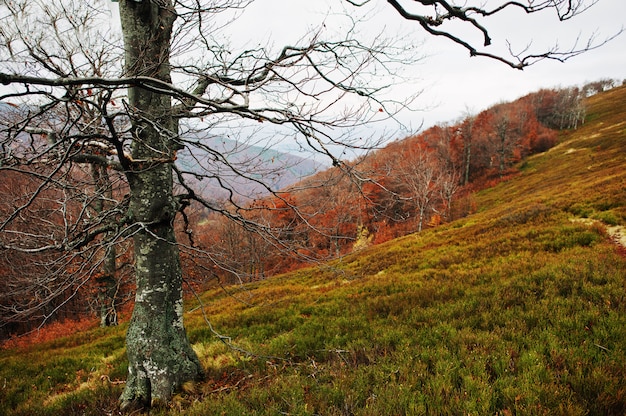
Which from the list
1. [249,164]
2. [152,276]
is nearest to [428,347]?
[249,164]

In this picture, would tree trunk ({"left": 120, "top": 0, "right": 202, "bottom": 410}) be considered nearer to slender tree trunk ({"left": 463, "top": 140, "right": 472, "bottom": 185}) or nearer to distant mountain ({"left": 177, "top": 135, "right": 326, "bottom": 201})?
distant mountain ({"left": 177, "top": 135, "right": 326, "bottom": 201})

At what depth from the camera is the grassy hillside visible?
3.24 meters

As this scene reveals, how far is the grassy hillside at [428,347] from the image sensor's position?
3.24 metres

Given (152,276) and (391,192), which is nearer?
(391,192)

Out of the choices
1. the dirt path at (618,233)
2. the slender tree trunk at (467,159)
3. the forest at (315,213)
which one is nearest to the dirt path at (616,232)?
the dirt path at (618,233)

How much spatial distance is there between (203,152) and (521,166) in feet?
216

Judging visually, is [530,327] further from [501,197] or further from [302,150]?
[501,197]

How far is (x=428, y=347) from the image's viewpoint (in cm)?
448

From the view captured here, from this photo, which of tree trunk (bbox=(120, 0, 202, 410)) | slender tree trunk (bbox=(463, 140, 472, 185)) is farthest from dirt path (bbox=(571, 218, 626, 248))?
slender tree trunk (bbox=(463, 140, 472, 185))

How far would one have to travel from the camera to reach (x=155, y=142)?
4.37 meters

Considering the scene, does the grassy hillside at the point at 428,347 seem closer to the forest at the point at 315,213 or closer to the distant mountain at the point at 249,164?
the forest at the point at 315,213

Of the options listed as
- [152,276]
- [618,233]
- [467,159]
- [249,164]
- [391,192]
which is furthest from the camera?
[467,159]

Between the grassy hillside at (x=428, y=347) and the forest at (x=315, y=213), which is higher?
the forest at (x=315, y=213)

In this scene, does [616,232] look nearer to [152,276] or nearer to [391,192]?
[391,192]
